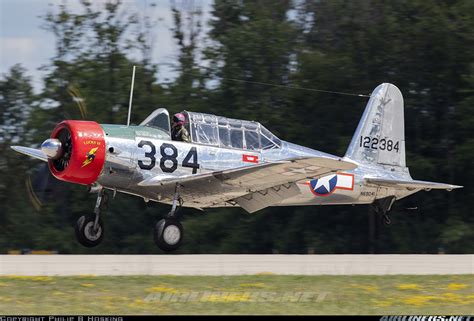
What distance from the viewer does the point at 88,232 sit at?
13.8 metres

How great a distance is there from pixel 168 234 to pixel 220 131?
2084 mm

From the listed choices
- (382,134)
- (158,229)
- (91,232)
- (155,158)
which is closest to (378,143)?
(382,134)

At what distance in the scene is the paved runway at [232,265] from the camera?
11656mm

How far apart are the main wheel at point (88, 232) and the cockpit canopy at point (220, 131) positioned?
1811mm

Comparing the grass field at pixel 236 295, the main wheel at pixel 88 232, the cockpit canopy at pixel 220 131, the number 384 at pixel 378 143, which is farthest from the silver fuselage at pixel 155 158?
the grass field at pixel 236 295

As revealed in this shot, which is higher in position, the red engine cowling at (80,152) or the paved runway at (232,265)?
the red engine cowling at (80,152)

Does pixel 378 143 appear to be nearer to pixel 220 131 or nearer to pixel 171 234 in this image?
pixel 220 131

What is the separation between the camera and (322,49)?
27.3 meters

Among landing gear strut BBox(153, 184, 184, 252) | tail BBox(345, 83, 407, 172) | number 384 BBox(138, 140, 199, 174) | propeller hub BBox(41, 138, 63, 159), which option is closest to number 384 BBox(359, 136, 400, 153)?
tail BBox(345, 83, 407, 172)

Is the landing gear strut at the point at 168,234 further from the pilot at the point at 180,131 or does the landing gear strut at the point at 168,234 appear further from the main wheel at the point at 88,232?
the pilot at the point at 180,131

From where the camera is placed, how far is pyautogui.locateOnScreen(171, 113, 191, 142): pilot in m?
14.0

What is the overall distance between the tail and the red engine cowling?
5351 millimetres

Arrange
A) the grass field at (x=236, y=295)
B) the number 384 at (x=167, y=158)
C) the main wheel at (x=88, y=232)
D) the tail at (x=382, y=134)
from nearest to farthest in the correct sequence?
1. the grass field at (x=236, y=295)
2. the number 384 at (x=167, y=158)
3. the main wheel at (x=88, y=232)
4. the tail at (x=382, y=134)

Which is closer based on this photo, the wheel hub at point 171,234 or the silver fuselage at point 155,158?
the wheel hub at point 171,234
